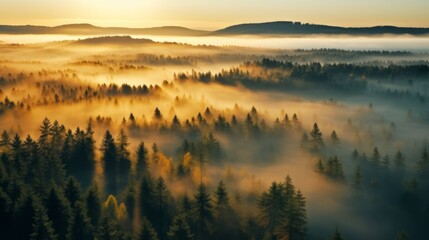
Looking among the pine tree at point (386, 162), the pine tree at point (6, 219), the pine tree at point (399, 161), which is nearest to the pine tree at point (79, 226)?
the pine tree at point (6, 219)

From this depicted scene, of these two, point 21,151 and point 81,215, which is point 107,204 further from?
point 21,151

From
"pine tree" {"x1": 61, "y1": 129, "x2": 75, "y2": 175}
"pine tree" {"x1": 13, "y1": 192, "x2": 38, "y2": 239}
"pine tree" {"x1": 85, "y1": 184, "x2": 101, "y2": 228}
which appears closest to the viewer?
"pine tree" {"x1": 13, "y1": 192, "x2": 38, "y2": 239}

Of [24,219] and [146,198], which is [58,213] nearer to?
[24,219]

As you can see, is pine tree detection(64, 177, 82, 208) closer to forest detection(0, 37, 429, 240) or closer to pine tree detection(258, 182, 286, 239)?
forest detection(0, 37, 429, 240)

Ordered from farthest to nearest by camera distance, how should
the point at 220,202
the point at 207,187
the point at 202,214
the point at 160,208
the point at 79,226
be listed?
the point at 207,187
the point at 160,208
the point at 220,202
the point at 202,214
the point at 79,226

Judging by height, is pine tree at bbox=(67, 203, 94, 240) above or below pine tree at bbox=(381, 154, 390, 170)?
above

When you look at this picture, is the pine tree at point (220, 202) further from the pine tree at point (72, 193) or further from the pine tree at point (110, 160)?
the pine tree at point (110, 160)

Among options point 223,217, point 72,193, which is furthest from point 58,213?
point 223,217

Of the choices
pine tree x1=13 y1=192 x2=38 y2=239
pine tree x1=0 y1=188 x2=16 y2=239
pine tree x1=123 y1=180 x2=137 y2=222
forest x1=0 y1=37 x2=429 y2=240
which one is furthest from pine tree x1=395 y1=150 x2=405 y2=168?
pine tree x1=0 y1=188 x2=16 y2=239

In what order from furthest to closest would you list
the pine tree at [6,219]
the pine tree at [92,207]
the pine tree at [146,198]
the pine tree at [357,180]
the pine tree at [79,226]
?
1. the pine tree at [357,180]
2. the pine tree at [146,198]
3. the pine tree at [92,207]
4. the pine tree at [79,226]
5. the pine tree at [6,219]

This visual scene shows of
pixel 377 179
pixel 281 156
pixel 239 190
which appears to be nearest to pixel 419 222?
pixel 377 179

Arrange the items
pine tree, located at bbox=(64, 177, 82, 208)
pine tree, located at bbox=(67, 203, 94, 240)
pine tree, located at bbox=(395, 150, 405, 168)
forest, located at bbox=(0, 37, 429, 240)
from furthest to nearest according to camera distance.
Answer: pine tree, located at bbox=(395, 150, 405, 168) → pine tree, located at bbox=(64, 177, 82, 208) → forest, located at bbox=(0, 37, 429, 240) → pine tree, located at bbox=(67, 203, 94, 240)
